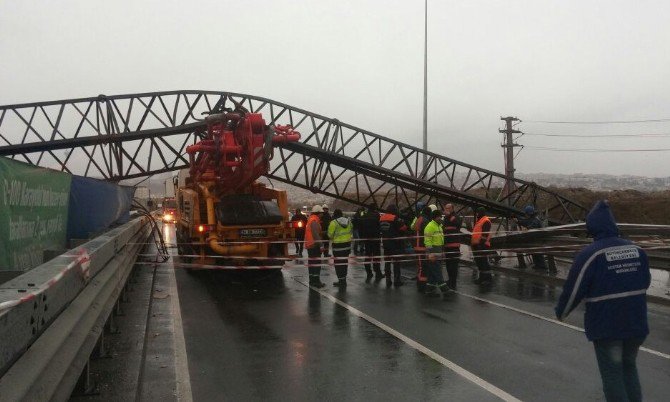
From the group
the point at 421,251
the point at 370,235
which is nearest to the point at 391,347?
the point at 421,251

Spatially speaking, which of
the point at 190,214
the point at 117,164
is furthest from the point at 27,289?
the point at 117,164

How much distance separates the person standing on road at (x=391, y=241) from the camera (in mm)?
13187

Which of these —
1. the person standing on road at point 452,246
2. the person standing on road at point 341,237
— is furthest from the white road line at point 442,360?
the person standing on road at point 452,246

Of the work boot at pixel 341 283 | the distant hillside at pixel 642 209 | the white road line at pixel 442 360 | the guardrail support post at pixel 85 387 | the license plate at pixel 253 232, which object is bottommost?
the white road line at pixel 442 360

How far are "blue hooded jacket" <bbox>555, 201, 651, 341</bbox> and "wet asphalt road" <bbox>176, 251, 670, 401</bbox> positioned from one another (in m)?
1.30

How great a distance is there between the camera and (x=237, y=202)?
1388 cm

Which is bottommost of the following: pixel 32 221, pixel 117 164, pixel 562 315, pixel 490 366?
pixel 490 366

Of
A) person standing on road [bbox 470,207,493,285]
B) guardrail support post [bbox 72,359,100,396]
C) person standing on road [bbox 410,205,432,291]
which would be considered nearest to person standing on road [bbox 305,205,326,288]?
person standing on road [bbox 410,205,432,291]

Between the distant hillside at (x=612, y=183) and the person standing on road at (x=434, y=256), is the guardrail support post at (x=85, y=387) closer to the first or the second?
the person standing on road at (x=434, y=256)

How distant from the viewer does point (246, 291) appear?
1231 centimetres

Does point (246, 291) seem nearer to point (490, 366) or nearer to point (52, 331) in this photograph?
point (490, 366)

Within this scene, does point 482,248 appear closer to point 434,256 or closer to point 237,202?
point 434,256

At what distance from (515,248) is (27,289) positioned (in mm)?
12758

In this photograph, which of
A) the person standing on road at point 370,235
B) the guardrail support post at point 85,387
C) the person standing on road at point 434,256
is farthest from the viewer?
the person standing on road at point 370,235
